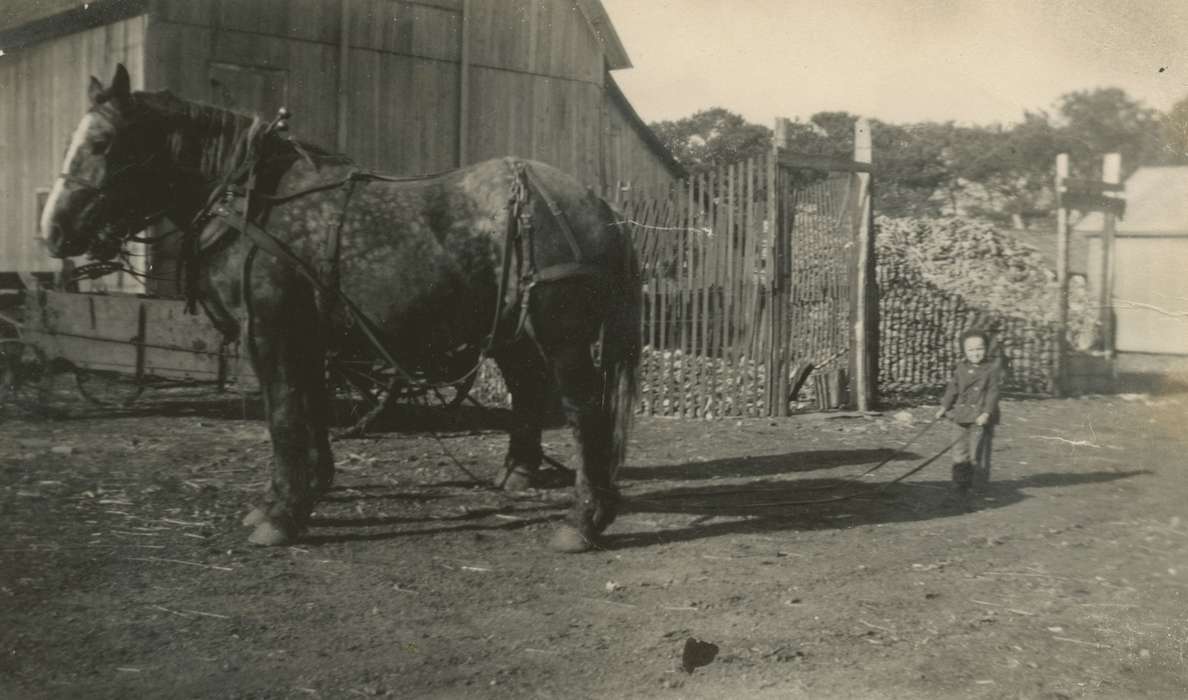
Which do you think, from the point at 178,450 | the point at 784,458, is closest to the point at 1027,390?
the point at 784,458

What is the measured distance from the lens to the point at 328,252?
518cm

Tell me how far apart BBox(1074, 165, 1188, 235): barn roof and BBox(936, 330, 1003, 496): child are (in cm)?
163

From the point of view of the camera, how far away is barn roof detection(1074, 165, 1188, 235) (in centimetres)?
785

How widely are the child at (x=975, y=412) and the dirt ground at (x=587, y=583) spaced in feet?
0.84

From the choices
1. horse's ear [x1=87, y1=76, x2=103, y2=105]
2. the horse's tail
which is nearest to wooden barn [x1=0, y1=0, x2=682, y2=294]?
the horse's tail

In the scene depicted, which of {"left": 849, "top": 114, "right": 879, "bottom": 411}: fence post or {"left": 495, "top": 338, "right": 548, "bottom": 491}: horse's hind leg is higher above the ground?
{"left": 849, "top": 114, "right": 879, "bottom": 411}: fence post

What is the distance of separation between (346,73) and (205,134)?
10.5 meters

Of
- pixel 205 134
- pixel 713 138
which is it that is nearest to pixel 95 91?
pixel 205 134

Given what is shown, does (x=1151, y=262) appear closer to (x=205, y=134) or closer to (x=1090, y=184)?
(x=1090, y=184)

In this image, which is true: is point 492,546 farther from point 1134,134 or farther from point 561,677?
point 1134,134

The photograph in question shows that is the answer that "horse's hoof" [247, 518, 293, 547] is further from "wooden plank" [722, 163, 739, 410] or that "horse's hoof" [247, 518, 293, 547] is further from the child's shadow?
"wooden plank" [722, 163, 739, 410]

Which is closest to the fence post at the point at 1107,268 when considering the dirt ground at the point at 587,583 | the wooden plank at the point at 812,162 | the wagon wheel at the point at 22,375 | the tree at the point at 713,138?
the wooden plank at the point at 812,162

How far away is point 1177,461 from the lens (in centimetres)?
824

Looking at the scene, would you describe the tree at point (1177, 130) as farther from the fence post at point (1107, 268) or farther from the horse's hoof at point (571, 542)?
the fence post at point (1107, 268)
